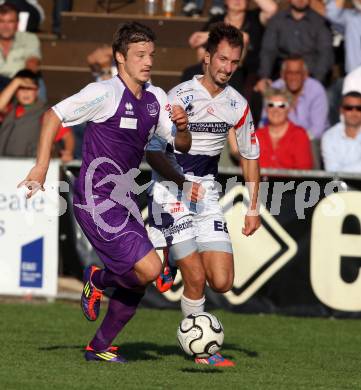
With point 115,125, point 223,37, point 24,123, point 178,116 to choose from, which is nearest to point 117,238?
point 115,125

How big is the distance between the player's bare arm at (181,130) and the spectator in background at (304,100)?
5.64 meters

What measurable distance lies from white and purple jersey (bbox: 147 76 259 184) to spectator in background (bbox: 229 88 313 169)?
11.8ft

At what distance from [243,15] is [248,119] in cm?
600

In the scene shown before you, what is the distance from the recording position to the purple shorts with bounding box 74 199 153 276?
25.6 ft

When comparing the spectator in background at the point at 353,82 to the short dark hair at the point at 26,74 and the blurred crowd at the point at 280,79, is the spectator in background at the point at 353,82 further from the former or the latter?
the short dark hair at the point at 26,74

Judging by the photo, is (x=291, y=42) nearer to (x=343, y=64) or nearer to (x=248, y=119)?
(x=343, y=64)

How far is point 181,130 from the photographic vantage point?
7621 millimetres

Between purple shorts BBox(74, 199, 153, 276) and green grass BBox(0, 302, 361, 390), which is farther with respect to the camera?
purple shorts BBox(74, 199, 153, 276)

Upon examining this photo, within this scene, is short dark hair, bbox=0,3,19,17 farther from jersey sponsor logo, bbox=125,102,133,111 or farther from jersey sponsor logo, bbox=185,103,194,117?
jersey sponsor logo, bbox=125,102,133,111

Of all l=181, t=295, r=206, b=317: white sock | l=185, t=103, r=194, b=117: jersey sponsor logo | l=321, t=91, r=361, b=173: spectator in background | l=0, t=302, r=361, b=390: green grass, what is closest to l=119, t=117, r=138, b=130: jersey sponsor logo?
l=185, t=103, r=194, b=117: jersey sponsor logo

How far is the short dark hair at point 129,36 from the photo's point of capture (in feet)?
25.3

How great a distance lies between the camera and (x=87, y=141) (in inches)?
311

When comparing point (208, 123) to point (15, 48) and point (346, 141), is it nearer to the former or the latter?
point (346, 141)

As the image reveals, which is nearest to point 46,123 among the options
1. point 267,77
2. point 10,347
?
point 10,347
